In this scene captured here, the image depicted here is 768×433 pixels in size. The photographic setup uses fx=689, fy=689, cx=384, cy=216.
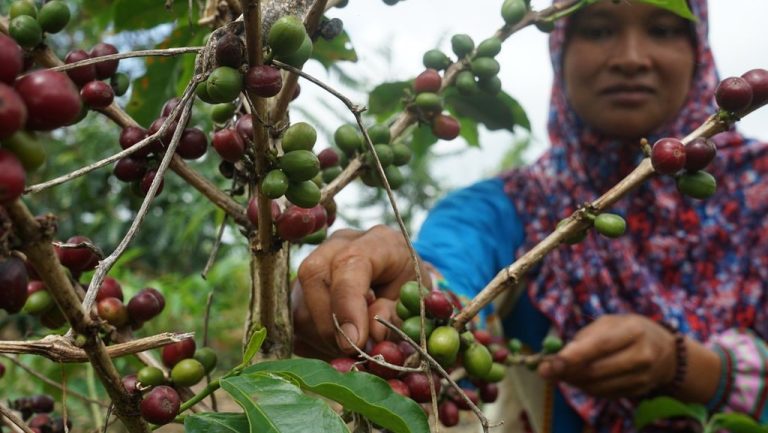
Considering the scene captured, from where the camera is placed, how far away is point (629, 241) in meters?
1.97

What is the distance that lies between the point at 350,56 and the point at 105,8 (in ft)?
1.51

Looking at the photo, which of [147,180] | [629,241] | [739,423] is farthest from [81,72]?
[629,241]

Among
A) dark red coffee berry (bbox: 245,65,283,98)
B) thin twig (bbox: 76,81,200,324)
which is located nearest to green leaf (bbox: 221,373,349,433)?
thin twig (bbox: 76,81,200,324)

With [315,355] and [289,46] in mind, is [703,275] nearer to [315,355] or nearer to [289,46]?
[315,355]

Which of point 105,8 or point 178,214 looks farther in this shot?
point 178,214

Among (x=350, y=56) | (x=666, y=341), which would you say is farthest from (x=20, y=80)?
(x=666, y=341)

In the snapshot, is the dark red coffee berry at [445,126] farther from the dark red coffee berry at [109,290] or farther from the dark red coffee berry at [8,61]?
the dark red coffee berry at [8,61]

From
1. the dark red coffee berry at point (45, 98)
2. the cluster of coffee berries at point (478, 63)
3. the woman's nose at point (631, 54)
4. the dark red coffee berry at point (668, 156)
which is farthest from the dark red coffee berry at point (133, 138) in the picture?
the woman's nose at point (631, 54)

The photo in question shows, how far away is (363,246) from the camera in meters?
0.97

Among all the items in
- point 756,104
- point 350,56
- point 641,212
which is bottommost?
point 756,104

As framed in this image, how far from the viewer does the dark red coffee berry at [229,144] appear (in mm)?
683

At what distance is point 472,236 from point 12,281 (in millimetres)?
1446

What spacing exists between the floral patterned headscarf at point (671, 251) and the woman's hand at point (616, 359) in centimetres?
30

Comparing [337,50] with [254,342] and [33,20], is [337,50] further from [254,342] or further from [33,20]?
[254,342]
